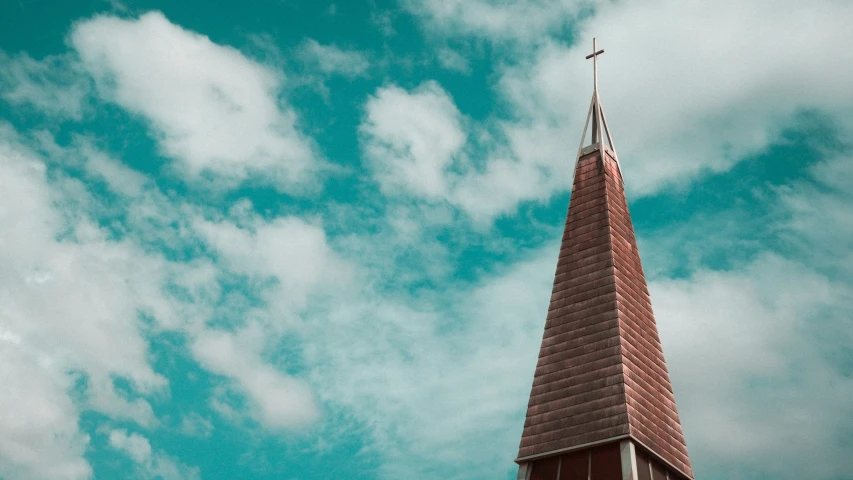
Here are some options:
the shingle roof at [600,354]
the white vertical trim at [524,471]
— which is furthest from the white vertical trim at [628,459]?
the white vertical trim at [524,471]

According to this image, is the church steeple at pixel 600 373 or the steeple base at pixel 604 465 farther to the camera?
the church steeple at pixel 600 373

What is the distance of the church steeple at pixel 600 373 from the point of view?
3125 centimetres

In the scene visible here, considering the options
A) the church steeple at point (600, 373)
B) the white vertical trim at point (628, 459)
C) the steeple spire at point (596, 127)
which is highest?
the steeple spire at point (596, 127)

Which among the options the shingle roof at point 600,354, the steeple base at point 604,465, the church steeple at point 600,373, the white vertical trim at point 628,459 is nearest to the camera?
the white vertical trim at point 628,459

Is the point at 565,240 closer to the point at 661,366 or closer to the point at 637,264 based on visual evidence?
the point at 637,264

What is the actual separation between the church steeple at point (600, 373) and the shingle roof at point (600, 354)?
0.15ft

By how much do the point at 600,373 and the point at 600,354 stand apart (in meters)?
0.89

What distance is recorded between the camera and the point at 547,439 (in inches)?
1289

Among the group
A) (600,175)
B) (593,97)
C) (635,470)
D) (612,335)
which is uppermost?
(593,97)

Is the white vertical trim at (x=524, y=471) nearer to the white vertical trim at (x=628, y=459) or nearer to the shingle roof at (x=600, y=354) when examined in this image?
the shingle roof at (x=600, y=354)

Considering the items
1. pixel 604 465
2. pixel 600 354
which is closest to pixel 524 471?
pixel 604 465

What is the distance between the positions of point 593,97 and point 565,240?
32.7 feet

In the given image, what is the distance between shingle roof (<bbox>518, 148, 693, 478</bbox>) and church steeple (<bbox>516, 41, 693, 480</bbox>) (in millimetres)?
45

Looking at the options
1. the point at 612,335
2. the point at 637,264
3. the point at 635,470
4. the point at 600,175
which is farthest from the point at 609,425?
the point at 600,175
